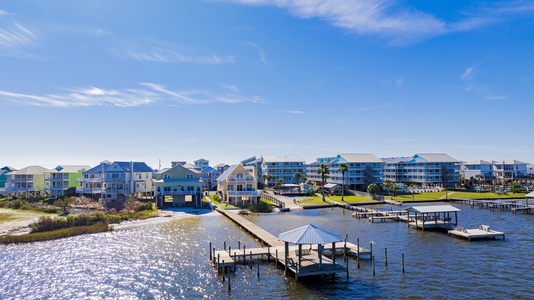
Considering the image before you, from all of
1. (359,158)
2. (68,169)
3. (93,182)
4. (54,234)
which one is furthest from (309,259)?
(359,158)

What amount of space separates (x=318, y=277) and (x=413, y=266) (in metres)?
9.99

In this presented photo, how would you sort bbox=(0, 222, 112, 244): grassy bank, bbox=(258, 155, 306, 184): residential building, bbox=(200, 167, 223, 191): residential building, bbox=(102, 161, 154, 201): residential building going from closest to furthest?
bbox=(0, 222, 112, 244): grassy bank → bbox=(102, 161, 154, 201): residential building → bbox=(200, 167, 223, 191): residential building → bbox=(258, 155, 306, 184): residential building

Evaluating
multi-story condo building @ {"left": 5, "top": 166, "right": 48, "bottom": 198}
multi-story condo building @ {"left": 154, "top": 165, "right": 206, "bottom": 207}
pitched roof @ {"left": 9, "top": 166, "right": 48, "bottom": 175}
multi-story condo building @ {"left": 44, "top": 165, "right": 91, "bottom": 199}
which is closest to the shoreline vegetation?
multi-story condo building @ {"left": 154, "top": 165, "right": 206, "bottom": 207}

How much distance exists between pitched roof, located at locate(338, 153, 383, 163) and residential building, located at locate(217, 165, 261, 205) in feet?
162

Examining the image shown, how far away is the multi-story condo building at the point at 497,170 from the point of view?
15475cm

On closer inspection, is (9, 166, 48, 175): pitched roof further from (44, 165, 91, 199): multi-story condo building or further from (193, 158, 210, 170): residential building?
(193, 158, 210, 170): residential building

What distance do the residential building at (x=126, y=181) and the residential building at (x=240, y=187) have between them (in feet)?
77.8

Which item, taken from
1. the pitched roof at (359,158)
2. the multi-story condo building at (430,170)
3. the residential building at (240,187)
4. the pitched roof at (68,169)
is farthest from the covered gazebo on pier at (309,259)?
the multi-story condo building at (430,170)

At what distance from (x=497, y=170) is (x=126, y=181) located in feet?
478

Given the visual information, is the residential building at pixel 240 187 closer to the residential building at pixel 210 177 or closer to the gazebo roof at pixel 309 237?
the residential building at pixel 210 177

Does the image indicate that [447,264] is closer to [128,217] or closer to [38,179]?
[128,217]

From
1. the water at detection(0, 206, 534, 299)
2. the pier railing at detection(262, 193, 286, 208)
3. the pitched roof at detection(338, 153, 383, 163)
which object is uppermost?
the pitched roof at detection(338, 153, 383, 163)

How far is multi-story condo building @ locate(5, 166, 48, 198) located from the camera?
10194 centimetres

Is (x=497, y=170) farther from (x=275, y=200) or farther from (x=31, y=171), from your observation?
(x=31, y=171)
